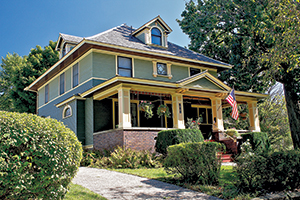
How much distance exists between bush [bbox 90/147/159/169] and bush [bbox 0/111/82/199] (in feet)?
19.7

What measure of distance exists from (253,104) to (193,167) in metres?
12.9

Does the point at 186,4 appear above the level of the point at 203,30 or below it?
above

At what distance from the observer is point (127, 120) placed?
13594 millimetres

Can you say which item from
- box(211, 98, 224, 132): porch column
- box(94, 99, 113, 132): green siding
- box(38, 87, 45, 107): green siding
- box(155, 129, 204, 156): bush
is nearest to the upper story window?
box(94, 99, 113, 132): green siding

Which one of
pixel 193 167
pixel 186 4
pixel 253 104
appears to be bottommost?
pixel 193 167

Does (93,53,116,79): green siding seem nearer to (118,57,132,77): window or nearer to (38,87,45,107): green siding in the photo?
(118,57,132,77): window

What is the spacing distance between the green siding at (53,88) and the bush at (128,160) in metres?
10.4

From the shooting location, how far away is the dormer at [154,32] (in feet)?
62.1

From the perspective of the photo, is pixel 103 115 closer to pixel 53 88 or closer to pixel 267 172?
pixel 53 88

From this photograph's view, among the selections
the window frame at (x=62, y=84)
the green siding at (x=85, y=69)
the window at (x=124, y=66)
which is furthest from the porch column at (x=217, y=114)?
the window frame at (x=62, y=84)

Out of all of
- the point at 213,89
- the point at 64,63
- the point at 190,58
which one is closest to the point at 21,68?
the point at 64,63

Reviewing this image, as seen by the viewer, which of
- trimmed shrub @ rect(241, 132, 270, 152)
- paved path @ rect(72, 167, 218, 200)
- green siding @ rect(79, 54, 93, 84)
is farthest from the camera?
green siding @ rect(79, 54, 93, 84)

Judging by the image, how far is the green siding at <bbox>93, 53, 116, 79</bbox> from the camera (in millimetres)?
16078

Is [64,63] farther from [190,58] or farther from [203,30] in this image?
[203,30]
